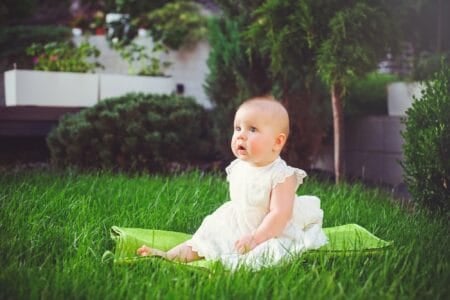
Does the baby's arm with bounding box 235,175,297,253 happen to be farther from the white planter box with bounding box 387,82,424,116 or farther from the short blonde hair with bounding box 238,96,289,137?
the white planter box with bounding box 387,82,424,116

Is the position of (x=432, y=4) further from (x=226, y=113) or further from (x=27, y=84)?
(x=27, y=84)

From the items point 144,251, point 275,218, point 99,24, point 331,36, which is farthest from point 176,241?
point 99,24

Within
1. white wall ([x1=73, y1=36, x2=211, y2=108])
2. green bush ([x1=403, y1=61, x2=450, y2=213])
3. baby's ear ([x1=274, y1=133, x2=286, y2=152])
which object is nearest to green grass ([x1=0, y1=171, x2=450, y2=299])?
green bush ([x1=403, y1=61, x2=450, y2=213])

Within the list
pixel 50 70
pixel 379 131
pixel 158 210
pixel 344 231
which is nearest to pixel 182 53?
pixel 50 70

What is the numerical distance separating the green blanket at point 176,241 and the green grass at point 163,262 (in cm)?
6

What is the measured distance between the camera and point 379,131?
756 cm

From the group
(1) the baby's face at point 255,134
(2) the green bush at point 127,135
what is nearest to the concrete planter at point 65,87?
(2) the green bush at point 127,135

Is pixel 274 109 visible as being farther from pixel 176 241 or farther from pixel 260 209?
pixel 176 241

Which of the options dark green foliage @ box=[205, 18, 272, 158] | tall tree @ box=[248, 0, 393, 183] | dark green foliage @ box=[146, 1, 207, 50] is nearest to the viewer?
tall tree @ box=[248, 0, 393, 183]

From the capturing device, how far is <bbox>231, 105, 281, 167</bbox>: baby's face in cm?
325

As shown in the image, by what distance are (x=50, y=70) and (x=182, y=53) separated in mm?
2193

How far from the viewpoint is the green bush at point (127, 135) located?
662 cm

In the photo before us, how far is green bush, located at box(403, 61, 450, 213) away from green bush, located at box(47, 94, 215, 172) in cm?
288

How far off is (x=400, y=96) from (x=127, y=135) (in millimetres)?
2928
